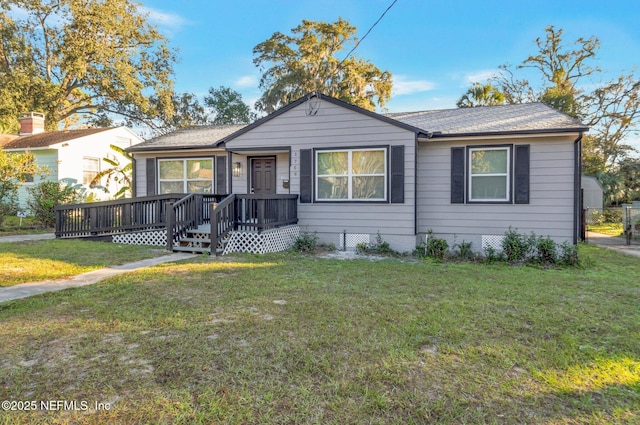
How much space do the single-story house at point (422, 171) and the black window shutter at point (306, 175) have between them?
0.03 m

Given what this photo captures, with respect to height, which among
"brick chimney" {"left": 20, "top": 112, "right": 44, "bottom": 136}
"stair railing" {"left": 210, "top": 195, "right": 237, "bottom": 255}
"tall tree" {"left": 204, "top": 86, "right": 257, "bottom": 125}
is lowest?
"stair railing" {"left": 210, "top": 195, "right": 237, "bottom": 255}

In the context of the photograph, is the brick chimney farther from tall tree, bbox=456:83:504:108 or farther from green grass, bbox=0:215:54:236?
tall tree, bbox=456:83:504:108

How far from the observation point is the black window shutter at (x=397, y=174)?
9.12m

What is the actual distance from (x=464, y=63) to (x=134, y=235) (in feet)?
63.2

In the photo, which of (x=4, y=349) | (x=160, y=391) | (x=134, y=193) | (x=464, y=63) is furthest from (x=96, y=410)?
(x=464, y=63)

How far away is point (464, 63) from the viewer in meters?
20.9

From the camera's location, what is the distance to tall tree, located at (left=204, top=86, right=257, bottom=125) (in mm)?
32750

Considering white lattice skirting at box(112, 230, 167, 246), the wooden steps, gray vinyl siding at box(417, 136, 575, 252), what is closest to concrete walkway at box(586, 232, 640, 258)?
gray vinyl siding at box(417, 136, 575, 252)

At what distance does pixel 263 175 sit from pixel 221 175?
4.36 ft

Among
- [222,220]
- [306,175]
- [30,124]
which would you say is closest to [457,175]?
[306,175]

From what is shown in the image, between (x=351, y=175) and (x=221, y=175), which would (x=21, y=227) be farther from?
(x=351, y=175)

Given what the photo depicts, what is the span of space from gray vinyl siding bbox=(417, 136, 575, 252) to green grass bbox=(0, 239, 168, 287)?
6.74 meters

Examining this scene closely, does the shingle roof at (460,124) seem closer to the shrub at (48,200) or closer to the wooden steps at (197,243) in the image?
the wooden steps at (197,243)

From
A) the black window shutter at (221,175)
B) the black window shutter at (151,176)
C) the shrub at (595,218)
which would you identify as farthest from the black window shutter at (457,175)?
the shrub at (595,218)
